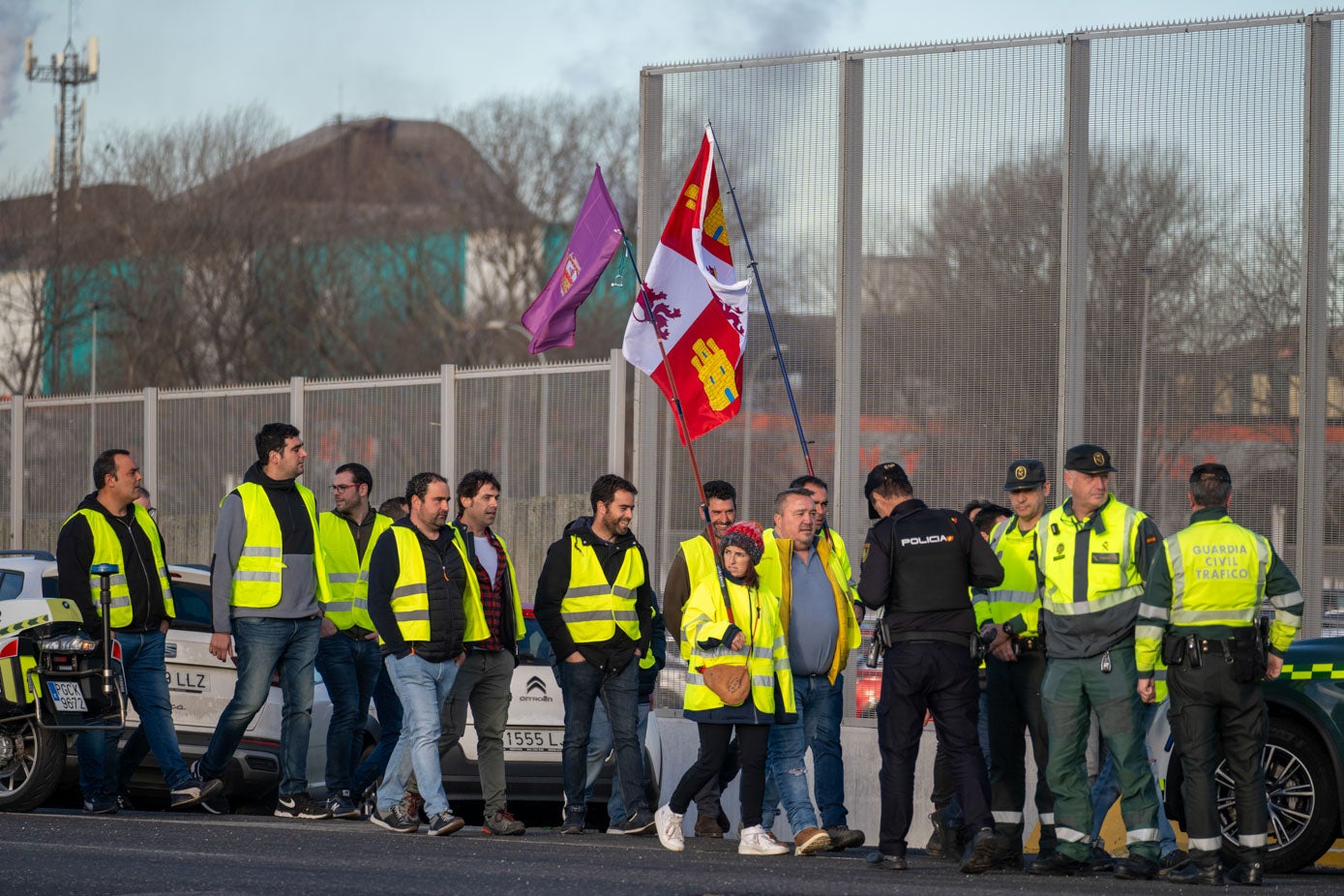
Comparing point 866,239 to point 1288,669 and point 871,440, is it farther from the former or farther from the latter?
point 1288,669

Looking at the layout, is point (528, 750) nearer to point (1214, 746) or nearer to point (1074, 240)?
point (1214, 746)

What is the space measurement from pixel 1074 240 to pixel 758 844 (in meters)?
5.29

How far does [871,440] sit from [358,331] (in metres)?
44.6

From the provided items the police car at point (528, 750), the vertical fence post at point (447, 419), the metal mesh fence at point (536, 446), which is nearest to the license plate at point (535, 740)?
the police car at point (528, 750)

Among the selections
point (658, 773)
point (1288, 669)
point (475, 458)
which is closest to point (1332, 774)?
point (1288, 669)

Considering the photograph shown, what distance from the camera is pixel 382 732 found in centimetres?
1166

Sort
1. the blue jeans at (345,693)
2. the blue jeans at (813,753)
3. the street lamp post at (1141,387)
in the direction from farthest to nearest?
the street lamp post at (1141,387) → the blue jeans at (345,693) → the blue jeans at (813,753)

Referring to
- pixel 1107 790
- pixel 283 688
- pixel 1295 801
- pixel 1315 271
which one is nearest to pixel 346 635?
pixel 283 688

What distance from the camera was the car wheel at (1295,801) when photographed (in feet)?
30.8

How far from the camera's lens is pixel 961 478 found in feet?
42.8

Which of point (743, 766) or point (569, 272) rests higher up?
point (569, 272)

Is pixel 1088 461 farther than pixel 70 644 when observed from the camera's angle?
No

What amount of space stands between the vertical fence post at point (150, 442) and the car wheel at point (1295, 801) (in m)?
11.5

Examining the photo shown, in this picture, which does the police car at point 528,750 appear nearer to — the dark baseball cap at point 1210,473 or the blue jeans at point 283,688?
the blue jeans at point 283,688
